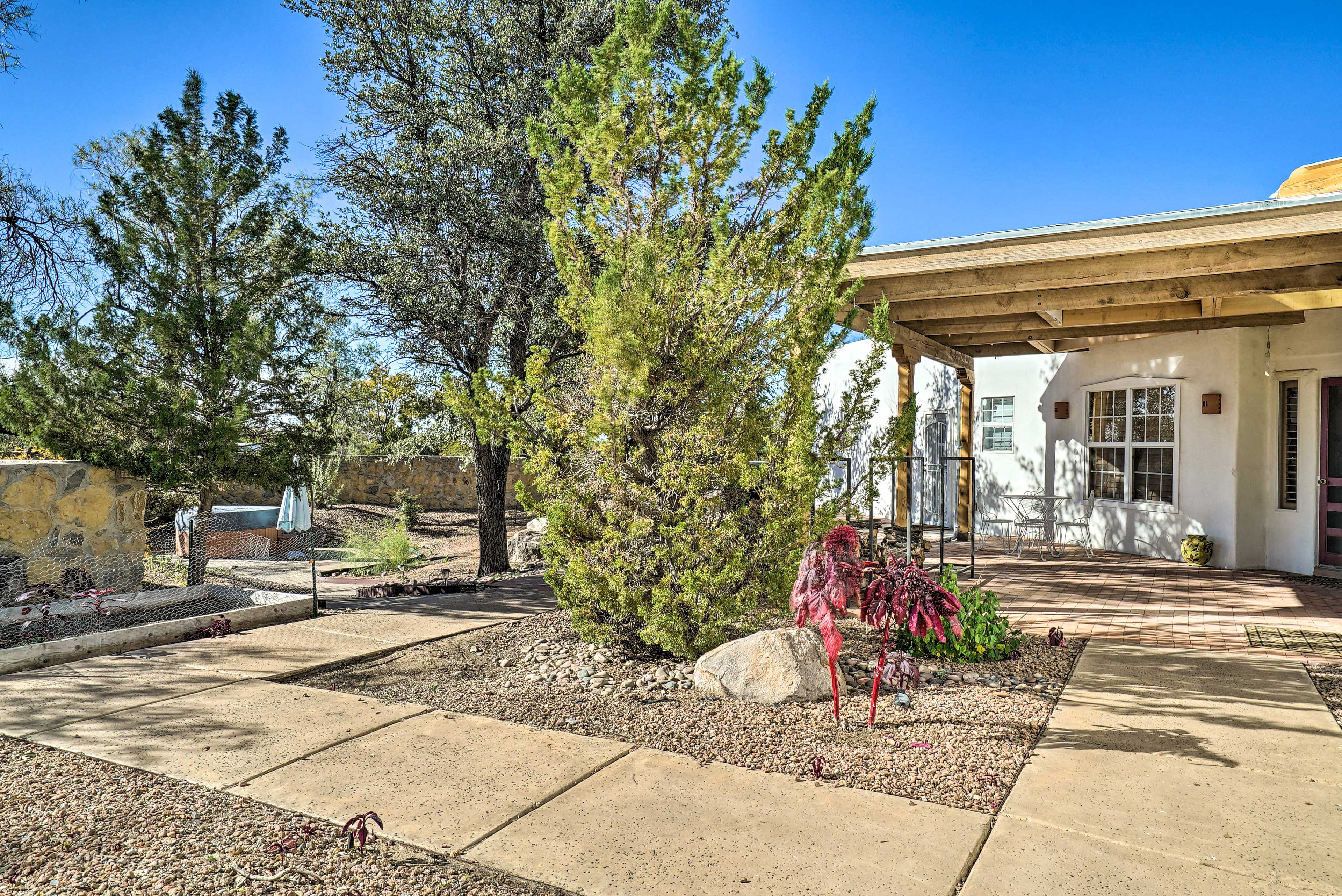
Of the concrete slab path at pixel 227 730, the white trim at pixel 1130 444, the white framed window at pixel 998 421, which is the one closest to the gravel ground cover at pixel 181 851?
the concrete slab path at pixel 227 730

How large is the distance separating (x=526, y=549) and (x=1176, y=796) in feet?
26.3

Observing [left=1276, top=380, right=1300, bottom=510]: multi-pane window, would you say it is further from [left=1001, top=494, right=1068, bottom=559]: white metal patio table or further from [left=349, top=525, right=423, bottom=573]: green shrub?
[left=349, top=525, right=423, bottom=573]: green shrub

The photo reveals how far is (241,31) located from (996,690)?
10.00 meters

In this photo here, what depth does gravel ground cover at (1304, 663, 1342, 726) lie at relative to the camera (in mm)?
3951

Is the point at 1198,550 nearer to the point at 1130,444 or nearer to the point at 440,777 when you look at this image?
the point at 1130,444

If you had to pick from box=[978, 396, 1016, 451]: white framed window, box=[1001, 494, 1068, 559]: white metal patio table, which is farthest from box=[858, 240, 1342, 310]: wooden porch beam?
box=[978, 396, 1016, 451]: white framed window

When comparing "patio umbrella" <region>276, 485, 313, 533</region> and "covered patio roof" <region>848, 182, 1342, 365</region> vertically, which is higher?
"covered patio roof" <region>848, 182, 1342, 365</region>

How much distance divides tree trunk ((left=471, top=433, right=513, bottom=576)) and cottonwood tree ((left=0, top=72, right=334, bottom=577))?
2238mm

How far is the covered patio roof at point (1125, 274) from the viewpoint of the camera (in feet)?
18.2

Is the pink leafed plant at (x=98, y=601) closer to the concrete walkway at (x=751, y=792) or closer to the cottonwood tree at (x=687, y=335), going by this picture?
the concrete walkway at (x=751, y=792)

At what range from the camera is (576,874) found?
229 cm

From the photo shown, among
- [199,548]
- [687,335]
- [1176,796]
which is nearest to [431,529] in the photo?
[199,548]

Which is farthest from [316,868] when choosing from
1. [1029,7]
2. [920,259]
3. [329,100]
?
[1029,7]

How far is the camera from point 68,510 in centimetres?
614
